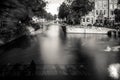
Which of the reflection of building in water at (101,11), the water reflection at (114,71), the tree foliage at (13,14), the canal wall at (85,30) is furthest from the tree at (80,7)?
the water reflection at (114,71)

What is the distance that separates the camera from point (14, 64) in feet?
70.1

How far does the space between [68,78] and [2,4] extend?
331 inches

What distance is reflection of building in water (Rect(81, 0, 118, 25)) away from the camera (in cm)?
7750

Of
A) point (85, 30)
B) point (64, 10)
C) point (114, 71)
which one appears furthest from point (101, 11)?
point (114, 71)

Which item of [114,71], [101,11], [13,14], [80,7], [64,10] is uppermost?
[64,10]

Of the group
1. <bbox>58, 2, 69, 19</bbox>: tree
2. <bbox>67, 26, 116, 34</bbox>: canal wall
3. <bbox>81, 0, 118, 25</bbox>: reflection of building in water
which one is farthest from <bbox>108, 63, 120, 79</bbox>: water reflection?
<bbox>58, 2, 69, 19</bbox>: tree

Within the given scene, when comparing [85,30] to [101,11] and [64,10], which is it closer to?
[101,11]

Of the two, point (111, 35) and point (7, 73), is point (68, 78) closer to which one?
point (7, 73)

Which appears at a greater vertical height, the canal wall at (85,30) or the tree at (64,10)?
the tree at (64,10)

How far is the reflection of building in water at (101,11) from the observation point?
77500 mm

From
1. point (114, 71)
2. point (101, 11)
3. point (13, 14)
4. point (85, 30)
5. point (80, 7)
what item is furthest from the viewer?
point (101, 11)

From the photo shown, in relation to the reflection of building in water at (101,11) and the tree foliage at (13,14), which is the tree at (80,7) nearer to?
the reflection of building in water at (101,11)

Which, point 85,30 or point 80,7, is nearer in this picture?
point 85,30

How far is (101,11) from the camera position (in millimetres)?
79062
